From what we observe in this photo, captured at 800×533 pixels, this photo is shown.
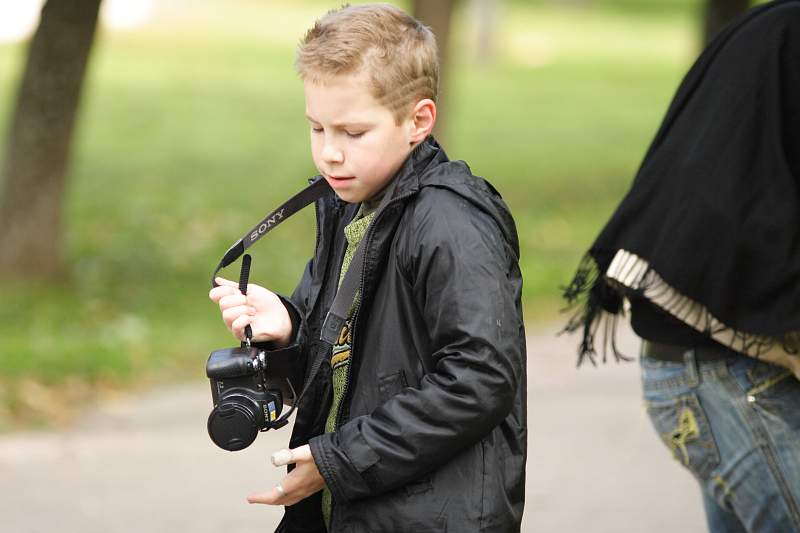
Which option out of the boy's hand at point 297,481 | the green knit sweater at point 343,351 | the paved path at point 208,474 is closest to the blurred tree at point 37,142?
the paved path at point 208,474

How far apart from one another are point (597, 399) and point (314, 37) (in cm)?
443

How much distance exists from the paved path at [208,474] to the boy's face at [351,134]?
9.01ft

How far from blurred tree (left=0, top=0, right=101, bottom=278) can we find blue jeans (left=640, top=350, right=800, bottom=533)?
18.3 feet

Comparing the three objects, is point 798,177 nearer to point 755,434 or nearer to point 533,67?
point 755,434

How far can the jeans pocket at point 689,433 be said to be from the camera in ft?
8.71

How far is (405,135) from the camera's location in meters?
2.32

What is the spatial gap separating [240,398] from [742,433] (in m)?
1.05

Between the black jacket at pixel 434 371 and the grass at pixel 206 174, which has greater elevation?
the grass at pixel 206 174

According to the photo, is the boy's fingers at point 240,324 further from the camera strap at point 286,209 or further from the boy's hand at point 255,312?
the camera strap at point 286,209

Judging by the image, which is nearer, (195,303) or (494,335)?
(494,335)

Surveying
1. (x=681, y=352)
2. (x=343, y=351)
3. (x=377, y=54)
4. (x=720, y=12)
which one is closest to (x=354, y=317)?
(x=343, y=351)

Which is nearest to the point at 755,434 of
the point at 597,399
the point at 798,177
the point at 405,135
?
the point at 798,177

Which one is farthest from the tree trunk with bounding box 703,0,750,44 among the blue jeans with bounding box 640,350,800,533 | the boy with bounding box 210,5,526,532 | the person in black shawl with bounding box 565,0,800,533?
the boy with bounding box 210,5,526,532

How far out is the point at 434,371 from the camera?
224 centimetres
